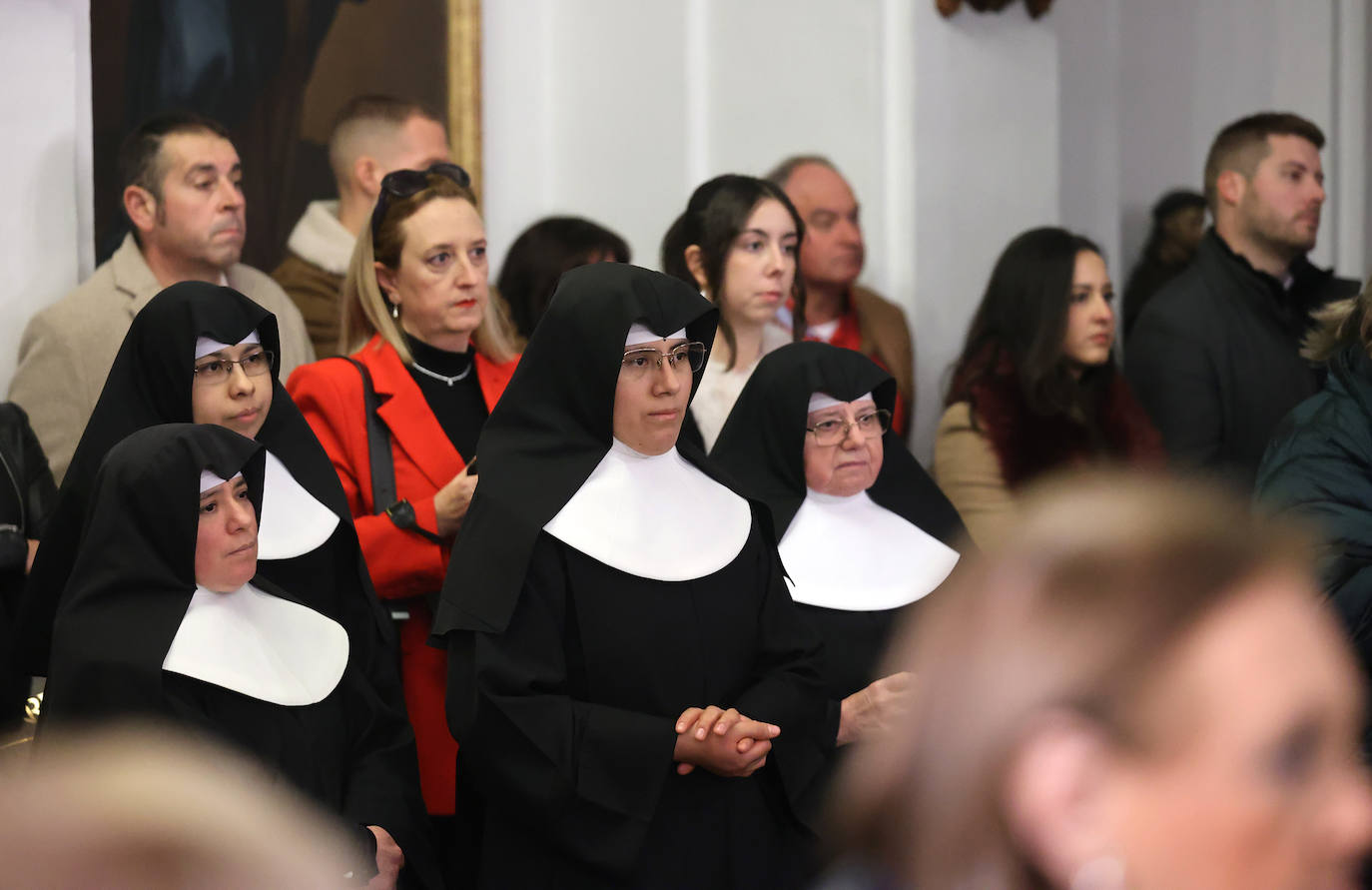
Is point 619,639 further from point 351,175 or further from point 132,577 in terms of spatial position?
point 351,175

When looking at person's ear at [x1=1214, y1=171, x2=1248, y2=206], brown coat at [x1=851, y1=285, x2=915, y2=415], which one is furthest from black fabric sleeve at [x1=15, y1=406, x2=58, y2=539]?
person's ear at [x1=1214, y1=171, x2=1248, y2=206]

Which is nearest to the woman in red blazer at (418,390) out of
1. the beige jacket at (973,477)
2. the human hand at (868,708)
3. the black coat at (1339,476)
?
the human hand at (868,708)

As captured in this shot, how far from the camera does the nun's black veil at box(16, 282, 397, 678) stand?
3416mm

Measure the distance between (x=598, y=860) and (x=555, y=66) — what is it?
4.35m

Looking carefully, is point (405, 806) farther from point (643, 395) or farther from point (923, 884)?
point (923, 884)

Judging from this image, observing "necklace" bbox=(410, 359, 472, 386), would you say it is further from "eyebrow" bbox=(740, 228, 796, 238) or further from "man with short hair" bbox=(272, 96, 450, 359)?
"man with short hair" bbox=(272, 96, 450, 359)

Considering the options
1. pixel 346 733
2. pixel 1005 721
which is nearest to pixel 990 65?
pixel 346 733

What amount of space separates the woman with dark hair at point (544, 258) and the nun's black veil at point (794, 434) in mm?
1366

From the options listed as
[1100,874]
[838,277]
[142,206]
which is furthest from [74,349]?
[1100,874]

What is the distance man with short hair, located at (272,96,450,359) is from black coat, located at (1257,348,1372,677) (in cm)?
300

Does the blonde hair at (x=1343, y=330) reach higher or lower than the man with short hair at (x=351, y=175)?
lower

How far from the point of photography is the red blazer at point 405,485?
3730 mm

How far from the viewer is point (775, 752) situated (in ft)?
10.6

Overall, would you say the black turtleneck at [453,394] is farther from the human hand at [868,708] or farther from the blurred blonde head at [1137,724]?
the blurred blonde head at [1137,724]
